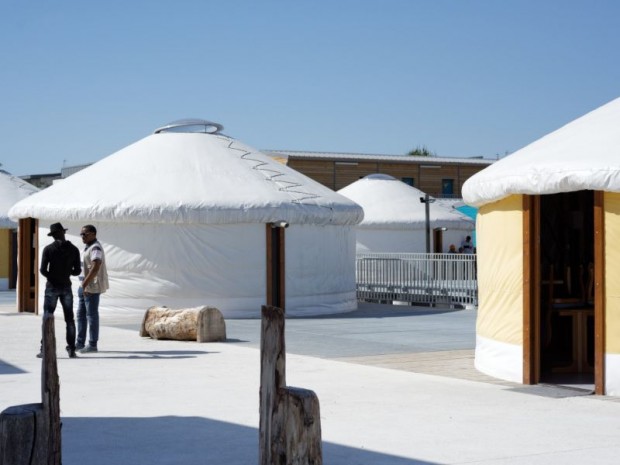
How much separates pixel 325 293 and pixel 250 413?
12.3 metres

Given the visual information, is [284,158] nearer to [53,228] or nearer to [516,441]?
[53,228]

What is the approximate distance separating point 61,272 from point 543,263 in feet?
18.0

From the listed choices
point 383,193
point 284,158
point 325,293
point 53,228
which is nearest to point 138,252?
point 325,293

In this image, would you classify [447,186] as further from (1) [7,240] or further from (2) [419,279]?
(2) [419,279]

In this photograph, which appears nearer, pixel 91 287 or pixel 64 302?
pixel 64 302

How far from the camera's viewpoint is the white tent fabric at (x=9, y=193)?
29.7 m

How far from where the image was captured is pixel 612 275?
9.48 m

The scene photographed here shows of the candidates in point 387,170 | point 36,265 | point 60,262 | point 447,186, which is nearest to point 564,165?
point 60,262

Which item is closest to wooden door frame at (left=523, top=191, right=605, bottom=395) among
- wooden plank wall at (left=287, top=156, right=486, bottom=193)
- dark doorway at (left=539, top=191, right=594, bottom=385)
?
dark doorway at (left=539, top=191, right=594, bottom=385)

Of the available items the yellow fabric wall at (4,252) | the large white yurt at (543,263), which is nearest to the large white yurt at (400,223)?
the yellow fabric wall at (4,252)

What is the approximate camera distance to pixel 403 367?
38.4 feet

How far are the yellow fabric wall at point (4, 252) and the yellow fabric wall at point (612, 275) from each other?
2322cm

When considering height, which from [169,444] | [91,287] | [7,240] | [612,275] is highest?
[7,240]

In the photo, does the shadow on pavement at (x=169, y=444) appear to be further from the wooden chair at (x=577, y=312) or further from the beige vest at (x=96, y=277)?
the beige vest at (x=96, y=277)
